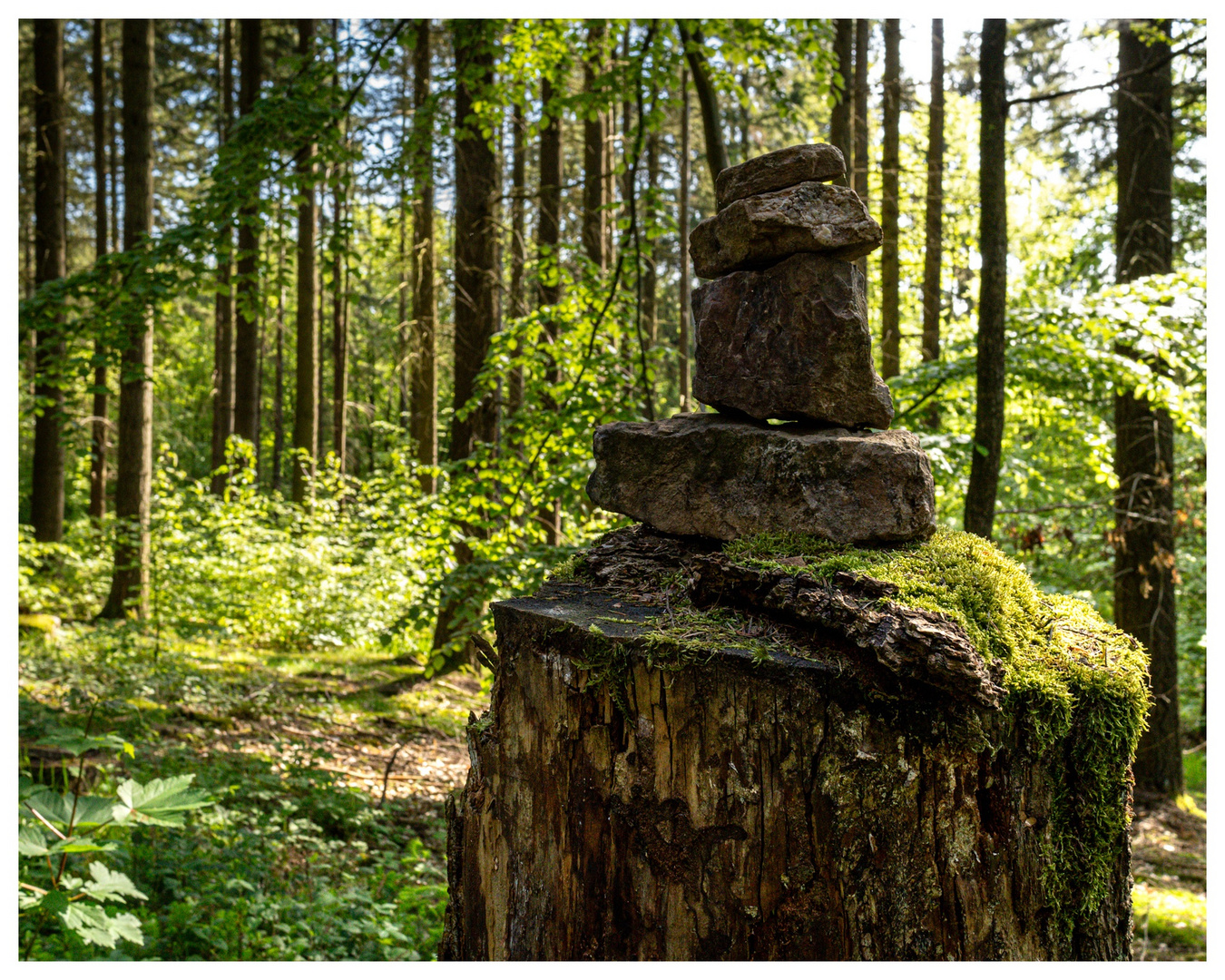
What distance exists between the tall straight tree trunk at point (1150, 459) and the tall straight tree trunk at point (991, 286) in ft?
11.5

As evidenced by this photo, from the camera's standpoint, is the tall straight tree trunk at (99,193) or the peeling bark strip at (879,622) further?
the tall straight tree trunk at (99,193)

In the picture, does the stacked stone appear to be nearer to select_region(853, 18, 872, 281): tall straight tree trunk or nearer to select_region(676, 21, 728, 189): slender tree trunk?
select_region(676, 21, 728, 189): slender tree trunk

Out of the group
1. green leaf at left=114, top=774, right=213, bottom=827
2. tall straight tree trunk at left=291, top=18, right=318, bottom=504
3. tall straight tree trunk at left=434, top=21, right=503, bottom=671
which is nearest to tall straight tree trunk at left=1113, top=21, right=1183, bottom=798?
tall straight tree trunk at left=434, top=21, right=503, bottom=671

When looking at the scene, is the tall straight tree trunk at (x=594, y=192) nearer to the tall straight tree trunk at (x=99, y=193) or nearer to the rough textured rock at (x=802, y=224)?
the rough textured rock at (x=802, y=224)

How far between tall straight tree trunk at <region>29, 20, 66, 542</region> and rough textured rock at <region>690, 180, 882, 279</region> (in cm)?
1155

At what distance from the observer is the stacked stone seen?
2.42 meters

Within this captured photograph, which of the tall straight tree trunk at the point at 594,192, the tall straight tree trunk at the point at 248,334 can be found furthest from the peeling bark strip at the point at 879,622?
the tall straight tree trunk at the point at 248,334

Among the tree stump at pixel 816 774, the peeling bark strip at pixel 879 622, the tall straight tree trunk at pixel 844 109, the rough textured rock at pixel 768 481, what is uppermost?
the tall straight tree trunk at pixel 844 109

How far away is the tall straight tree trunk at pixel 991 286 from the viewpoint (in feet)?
15.7

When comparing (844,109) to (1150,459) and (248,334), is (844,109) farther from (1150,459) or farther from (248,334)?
(248,334)

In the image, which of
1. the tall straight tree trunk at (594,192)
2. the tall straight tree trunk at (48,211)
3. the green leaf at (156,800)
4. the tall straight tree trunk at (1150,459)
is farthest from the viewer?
the tall straight tree trunk at (48,211)

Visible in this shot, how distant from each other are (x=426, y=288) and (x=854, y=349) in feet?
31.7

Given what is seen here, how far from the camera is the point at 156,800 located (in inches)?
114

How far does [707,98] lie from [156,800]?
452 cm
